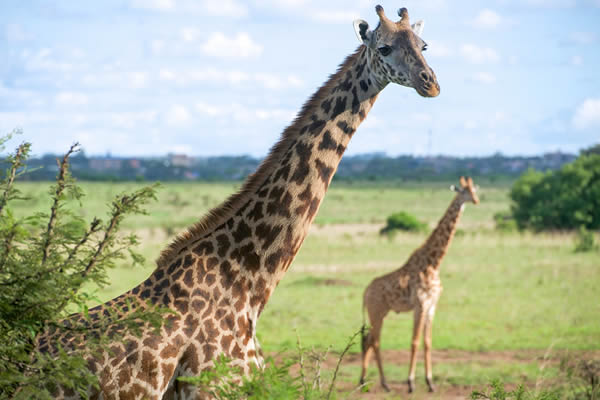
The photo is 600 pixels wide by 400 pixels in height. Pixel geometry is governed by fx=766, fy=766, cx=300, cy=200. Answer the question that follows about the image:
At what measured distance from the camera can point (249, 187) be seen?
4188mm

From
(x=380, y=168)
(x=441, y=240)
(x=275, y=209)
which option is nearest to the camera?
(x=275, y=209)

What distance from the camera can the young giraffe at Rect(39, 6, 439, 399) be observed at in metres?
3.64

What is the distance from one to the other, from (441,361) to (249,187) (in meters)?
9.19

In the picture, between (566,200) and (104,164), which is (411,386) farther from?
(104,164)

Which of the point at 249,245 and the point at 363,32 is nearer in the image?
the point at 249,245

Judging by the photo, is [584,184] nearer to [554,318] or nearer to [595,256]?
[595,256]

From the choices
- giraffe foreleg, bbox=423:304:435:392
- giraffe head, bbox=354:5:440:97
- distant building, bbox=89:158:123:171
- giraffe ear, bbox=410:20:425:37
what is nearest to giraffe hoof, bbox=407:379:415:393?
giraffe foreleg, bbox=423:304:435:392

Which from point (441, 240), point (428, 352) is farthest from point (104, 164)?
point (428, 352)

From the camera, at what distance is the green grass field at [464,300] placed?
12414mm

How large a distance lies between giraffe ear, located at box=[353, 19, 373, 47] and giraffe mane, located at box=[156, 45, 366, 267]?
4.6 inches

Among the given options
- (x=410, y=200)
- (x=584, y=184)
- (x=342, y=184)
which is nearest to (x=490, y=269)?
(x=584, y=184)

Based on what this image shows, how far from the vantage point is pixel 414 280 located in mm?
11242

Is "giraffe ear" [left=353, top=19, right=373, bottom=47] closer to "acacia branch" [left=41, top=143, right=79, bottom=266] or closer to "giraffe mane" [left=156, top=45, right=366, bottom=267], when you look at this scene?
"giraffe mane" [left=156, top=45, right=366, bottom=267]

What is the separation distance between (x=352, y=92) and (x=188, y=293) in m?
1.40
